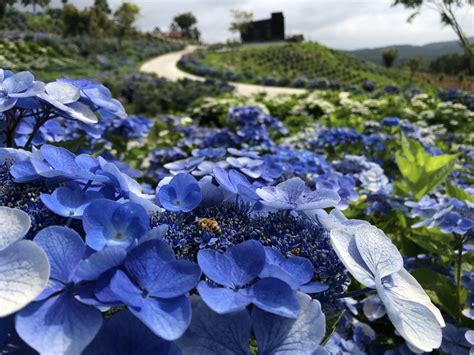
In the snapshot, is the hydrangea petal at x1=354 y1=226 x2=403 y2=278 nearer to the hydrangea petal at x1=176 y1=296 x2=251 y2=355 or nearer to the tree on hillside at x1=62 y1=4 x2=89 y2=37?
the hydrangea petal at x1=176 y1=296 x2=251 y2=355

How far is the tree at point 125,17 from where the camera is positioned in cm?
3486

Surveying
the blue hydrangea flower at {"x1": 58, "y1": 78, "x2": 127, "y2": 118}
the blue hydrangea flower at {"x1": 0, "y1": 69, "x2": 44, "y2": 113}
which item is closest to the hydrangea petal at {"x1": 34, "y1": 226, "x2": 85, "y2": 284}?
the blue hydrangea flower at {"x1": 0, "y1": 69, "x2": 44, "y2": 113}

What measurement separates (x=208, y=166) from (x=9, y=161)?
0.46 m

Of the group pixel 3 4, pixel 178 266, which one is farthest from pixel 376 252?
pixel 3 4

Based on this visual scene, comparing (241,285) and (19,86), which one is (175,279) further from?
(19,86)

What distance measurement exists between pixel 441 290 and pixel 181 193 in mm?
1556

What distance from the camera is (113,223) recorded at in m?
0.60

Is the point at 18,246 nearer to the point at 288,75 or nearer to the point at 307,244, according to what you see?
the point at 307,244

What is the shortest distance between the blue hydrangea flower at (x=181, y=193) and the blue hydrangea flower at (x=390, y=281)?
0.22 metres

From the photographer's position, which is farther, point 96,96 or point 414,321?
point 96,96

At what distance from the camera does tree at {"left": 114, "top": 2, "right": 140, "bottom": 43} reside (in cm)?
3486

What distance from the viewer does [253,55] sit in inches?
1304

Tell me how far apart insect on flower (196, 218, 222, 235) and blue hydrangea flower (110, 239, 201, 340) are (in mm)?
121

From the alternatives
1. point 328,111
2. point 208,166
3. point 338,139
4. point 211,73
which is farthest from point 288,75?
point 208,166
